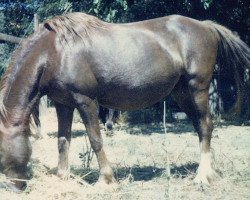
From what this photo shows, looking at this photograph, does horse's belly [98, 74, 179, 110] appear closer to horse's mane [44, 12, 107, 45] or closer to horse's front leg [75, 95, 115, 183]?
horse's front leg [75, 95, 115, 183]

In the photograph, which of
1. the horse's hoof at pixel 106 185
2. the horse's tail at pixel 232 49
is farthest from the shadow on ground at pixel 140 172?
the horse's tail at pixel 232 49

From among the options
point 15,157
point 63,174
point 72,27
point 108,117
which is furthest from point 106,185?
point 108,117

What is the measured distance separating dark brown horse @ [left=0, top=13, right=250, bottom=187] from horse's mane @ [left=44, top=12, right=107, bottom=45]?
0.01m

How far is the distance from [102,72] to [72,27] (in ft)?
1.95

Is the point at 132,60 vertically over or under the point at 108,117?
over

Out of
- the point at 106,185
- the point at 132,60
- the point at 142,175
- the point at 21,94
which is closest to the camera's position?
the point at 21,94

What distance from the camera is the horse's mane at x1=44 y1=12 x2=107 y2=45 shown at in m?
4.12

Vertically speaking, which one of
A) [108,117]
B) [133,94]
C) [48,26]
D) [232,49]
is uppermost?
[48,26]

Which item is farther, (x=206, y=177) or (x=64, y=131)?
(x=64, y=131)

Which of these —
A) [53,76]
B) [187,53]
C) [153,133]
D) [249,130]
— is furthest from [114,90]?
[249,130]

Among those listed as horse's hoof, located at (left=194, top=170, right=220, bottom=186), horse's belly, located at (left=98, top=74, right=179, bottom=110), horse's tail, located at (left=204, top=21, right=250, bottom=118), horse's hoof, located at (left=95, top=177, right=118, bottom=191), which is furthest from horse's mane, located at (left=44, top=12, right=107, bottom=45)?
horse's hoof, located at (left=194, top=170, right=220, bottom=186)

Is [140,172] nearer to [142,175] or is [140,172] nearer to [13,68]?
[142,175]

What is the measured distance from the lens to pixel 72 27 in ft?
13.8

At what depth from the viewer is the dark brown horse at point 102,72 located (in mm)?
3924
